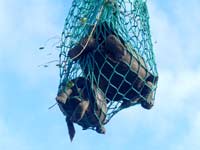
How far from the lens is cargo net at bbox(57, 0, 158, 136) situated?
11.9 feet

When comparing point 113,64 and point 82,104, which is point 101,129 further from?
point 113,64

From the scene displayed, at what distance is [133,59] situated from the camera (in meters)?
3.72

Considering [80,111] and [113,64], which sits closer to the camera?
[80,111]

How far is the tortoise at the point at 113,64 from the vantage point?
365 cm

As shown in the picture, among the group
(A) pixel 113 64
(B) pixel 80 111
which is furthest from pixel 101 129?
(A) pixel 113 64

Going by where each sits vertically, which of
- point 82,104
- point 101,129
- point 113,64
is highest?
point 113,64

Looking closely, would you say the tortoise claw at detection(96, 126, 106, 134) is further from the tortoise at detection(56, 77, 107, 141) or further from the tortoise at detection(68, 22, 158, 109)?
the tortoise at detection(68, 22, 158, 109)

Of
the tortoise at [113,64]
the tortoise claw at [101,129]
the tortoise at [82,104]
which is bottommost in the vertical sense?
the tortoise claw at [101,129]

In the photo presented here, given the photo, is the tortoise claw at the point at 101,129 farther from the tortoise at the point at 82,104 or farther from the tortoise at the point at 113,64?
the tortoise at the point at 113,64

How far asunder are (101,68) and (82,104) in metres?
0.18

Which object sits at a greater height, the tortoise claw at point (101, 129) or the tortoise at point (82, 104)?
the tortoise at point (82, 104)

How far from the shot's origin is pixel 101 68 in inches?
144

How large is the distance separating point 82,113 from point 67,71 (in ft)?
0.83

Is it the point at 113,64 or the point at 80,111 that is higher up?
the point at 113,64
